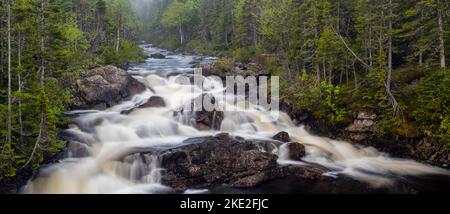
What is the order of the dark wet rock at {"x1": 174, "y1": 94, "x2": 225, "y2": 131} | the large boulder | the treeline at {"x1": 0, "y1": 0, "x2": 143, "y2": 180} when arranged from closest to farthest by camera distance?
the treeline at {"x1": 0, "y1": 0, "x2": 143, "y2": 180} < the dark wet rock at {"x1": 174, "y1": 94, "x2": 225, "y2": 131} < the large boulder

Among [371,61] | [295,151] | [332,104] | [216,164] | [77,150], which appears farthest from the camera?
[371,61]

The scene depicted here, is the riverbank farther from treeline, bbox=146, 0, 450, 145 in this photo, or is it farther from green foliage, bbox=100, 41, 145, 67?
green foliage, bbox=100, 41, 145, 67

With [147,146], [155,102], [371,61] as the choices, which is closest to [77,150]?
[147,146]

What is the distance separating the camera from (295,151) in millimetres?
21750

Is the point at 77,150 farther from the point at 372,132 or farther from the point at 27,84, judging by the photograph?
the point at 372,132

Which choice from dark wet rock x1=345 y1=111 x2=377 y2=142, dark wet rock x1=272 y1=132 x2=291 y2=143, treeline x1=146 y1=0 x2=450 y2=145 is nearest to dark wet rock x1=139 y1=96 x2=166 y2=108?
treeline x1=146 y1=0 x2=450 y2=145

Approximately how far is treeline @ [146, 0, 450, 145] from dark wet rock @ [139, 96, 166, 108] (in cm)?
1056

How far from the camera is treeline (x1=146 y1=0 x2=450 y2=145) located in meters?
22.8

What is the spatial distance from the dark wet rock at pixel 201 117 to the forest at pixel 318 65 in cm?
679

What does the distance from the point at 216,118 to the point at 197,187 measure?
9.96 metres

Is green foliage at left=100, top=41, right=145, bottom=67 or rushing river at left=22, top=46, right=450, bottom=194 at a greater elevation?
green foliage at left=100, top=41, right=145, bottom=67

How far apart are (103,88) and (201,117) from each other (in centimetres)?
966
